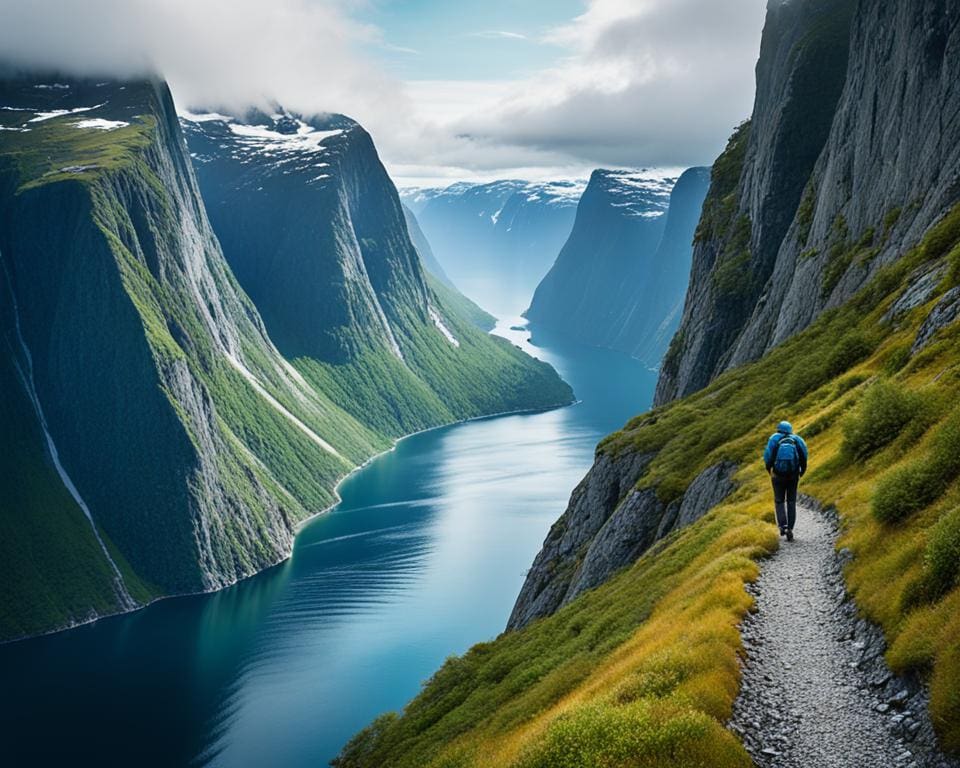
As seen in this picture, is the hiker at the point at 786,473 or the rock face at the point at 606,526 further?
the rock face at the point at 606,526

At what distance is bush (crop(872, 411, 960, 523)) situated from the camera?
67.6ft

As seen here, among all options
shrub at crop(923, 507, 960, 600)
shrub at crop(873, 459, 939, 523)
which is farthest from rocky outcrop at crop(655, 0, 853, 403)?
shrub at crop(923, 507, 960, 600)

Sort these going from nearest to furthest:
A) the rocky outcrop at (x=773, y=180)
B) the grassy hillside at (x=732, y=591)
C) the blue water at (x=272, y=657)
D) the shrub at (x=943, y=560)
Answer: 1. the grassy hillside at (x=732, y=591)
2. the shrub at (x=943, y=560)
3. the rocky outcrop at (x=773, y=180)
4. the blue water at (x=272, y=657)

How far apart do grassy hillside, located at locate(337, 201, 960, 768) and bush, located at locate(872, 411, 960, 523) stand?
0.13 feet

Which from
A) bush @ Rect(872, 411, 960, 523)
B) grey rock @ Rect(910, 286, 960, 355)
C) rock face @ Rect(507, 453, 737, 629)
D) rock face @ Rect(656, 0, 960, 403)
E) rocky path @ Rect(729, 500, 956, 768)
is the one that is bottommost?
rock face @ Rect(507, 453, 737, 629)

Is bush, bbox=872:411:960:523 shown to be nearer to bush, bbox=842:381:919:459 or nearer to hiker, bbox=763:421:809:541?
hiker, bbox=763:421:809:541

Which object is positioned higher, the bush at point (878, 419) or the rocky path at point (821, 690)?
the bush at point (878, 419)

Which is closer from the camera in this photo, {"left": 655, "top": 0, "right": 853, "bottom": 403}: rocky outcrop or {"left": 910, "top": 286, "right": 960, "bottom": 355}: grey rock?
{"left": 910, "top": 286, "right": 960, "bottom": 355}: grey rock

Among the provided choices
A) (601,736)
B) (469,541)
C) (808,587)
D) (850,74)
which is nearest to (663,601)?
(808,587)

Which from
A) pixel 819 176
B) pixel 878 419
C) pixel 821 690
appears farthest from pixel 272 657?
pixel 821 690

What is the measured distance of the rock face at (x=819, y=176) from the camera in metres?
60.9

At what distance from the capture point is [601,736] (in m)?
16.7

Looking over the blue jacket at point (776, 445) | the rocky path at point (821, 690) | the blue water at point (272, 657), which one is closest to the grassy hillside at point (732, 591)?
the rocky path at point (821, 690)

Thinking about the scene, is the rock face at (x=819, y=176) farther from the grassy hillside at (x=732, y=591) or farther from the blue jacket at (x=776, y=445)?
the blue jacket at (x=776, y=445)
